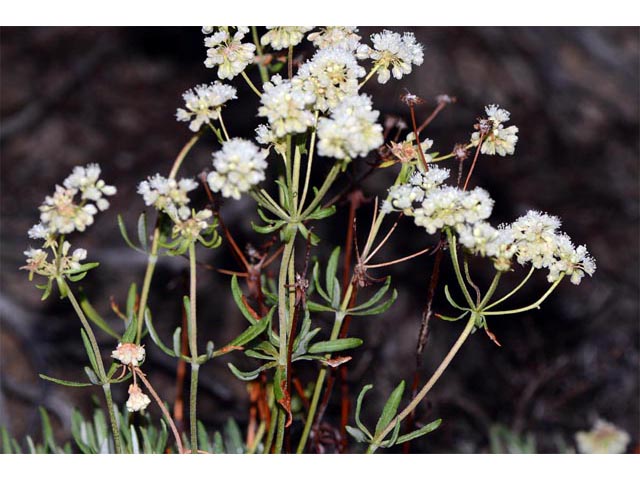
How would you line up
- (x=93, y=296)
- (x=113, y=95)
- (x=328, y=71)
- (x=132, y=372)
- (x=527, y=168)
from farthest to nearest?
(x=113, y=95)
(x=527, y=168)
(x=93, y=296)
(x=132, y=372)
(x=328, y=71)

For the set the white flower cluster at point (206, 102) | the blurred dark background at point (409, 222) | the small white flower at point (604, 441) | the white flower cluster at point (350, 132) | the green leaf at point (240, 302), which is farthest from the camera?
the blurred dark background at point (409, 222)

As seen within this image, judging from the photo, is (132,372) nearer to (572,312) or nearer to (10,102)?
(572,312)

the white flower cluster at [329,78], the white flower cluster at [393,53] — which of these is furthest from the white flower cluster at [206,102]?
the white flower cluster at [393,53]

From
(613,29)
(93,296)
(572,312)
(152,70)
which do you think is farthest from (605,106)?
(93,296)

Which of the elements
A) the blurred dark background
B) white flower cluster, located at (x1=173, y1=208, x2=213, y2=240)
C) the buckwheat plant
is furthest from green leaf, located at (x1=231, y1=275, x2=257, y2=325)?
the blurred dark background

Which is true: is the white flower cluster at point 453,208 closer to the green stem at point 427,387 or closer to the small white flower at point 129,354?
the green stem at point 427,387
